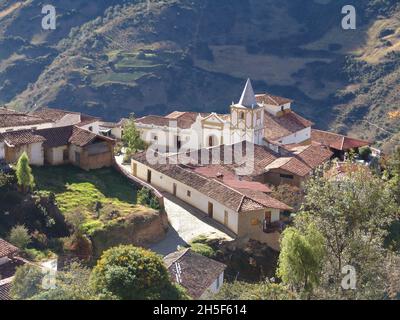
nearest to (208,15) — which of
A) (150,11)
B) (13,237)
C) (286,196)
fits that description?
(150,11)

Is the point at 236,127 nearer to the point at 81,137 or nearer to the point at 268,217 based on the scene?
the point at 81,137

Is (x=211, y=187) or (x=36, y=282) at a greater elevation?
(x=36, y=282)

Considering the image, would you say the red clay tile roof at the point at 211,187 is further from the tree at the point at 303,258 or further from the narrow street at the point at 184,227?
the tree at the point at 303,258

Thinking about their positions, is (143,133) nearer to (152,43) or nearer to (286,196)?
(286,196)

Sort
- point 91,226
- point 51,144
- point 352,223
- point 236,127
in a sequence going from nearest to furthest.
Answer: point 352,223, point 91,226, point 51,144, point 236,127

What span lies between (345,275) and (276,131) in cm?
3115

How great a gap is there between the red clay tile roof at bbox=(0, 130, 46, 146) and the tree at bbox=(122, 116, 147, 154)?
11.2 meters

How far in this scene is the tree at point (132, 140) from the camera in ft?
164

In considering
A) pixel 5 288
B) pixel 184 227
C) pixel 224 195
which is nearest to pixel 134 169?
pixel 184 227

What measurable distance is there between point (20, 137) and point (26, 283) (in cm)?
1713

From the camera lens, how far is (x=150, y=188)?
38.2m

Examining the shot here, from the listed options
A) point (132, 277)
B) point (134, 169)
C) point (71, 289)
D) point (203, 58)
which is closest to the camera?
point (71, 289)

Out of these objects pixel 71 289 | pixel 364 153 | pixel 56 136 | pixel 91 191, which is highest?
pixel 56 136

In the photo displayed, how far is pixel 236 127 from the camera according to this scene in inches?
1975
